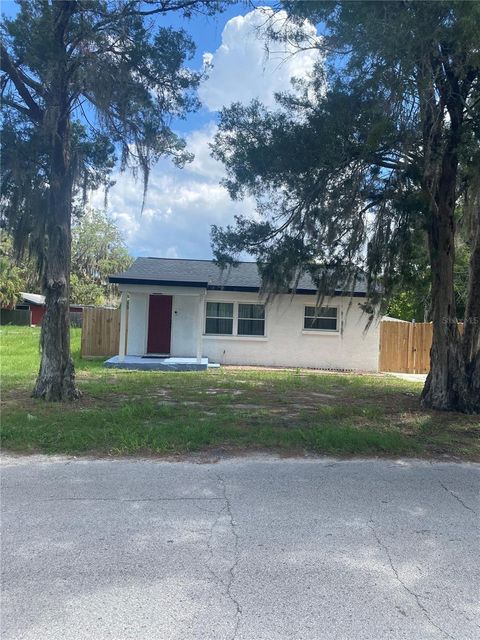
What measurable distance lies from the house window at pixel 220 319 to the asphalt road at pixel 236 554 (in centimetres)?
1192

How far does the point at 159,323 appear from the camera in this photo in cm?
1761

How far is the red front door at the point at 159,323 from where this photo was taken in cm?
1753

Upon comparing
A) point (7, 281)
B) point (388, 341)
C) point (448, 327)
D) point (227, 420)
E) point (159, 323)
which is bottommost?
point (227, 420)

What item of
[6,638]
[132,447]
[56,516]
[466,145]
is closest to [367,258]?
[466,145]

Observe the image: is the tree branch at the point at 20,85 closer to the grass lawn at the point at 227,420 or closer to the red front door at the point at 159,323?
the grass lawn at the point at 227,420

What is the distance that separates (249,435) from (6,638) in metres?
4.57

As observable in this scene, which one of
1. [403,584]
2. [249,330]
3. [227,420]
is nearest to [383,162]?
[227,420]

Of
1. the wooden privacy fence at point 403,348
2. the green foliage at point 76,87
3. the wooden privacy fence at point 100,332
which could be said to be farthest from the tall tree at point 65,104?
the wooden privacy fence at point 403,348

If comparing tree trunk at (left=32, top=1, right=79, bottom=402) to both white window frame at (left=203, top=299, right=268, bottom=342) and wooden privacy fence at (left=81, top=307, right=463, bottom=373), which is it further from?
white window frame at (left=203, top=299, right=268, bottom=342)

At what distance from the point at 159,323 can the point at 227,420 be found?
10208mm

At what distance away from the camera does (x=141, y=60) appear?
338 inches

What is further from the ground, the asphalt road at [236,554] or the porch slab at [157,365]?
the porch slab at [157,365]

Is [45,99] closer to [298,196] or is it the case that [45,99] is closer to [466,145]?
[298,196]

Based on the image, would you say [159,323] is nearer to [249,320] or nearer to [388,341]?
[249,320]
